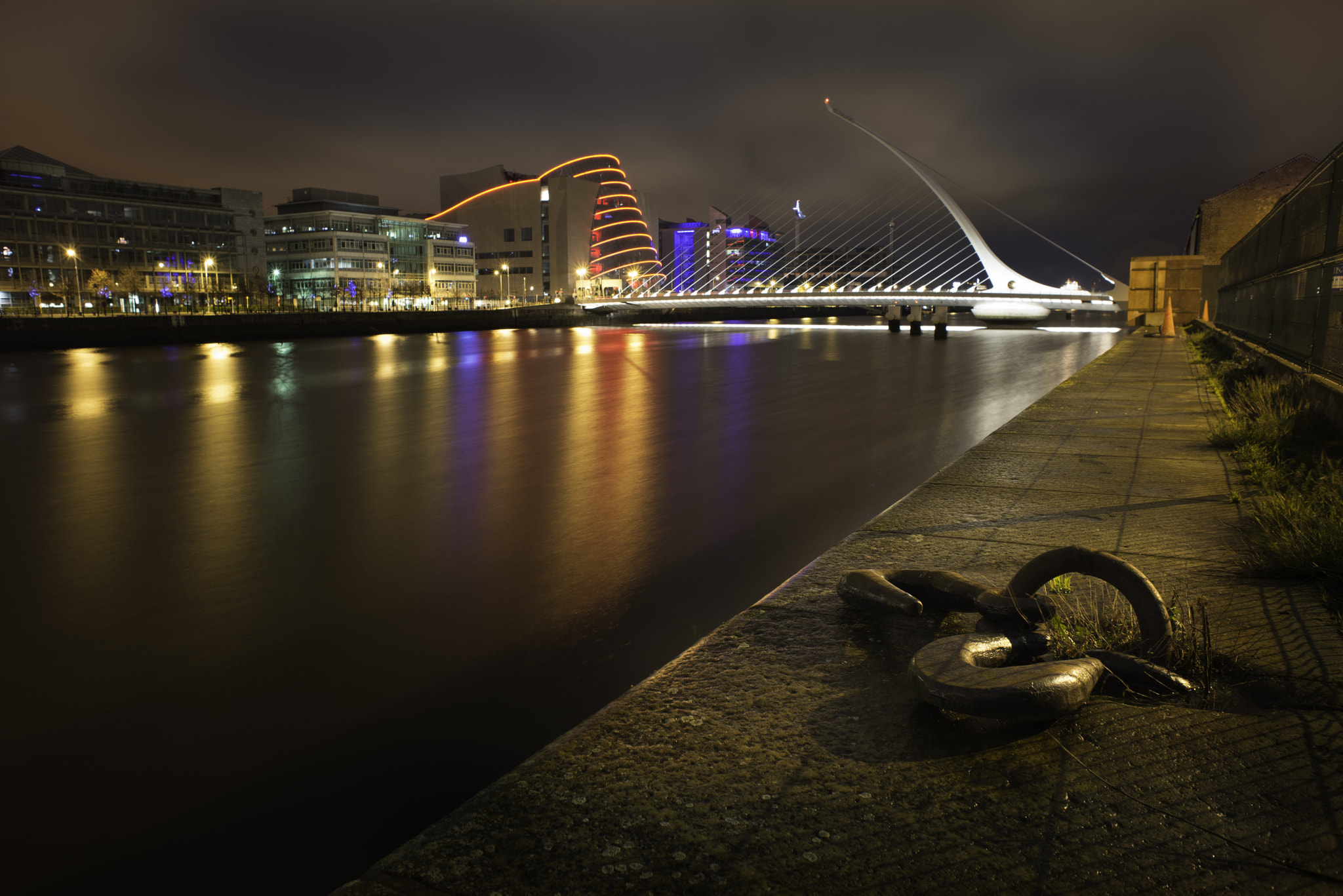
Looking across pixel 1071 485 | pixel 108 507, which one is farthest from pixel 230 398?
pixel 1071 485

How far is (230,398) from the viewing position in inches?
711

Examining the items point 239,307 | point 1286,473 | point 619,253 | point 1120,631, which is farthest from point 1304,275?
point 619,253

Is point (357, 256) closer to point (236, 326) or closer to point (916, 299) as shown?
point (236, 326)

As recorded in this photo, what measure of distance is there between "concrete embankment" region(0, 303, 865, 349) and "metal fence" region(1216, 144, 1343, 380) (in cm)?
4732

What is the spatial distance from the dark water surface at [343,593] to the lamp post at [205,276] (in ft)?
251

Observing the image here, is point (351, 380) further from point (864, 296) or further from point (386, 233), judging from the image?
point (386, 233)

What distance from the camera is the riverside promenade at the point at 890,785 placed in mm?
1877

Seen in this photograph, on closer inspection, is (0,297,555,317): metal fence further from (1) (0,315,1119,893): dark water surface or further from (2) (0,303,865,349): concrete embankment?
(1) (0,315,1119,893): dark water surface

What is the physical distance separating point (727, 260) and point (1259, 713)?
200944 mm

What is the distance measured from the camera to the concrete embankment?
133ft

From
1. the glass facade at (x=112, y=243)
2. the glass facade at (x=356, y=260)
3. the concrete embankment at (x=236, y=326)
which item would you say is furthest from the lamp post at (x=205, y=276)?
the concrete embankment at (x=236, y=326)

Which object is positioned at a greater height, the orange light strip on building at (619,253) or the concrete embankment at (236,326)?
the orange light strip on building at (619,253)

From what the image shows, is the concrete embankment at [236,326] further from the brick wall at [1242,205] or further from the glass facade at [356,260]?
the brick wall at [1242,205]

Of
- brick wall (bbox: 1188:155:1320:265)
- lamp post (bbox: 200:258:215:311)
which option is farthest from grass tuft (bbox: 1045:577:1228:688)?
lamp post (bbox: 200:258:215:311)
